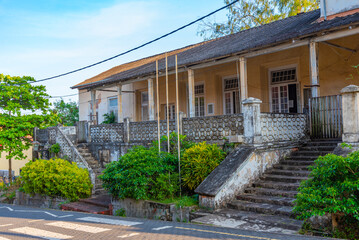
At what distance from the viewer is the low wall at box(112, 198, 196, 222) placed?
914 centimetres

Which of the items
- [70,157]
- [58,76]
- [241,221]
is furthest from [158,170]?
[58,76]

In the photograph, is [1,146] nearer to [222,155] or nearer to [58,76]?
[58,76]

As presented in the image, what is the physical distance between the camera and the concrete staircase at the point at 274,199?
7445 millimetres

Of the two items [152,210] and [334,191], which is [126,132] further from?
[334,191]

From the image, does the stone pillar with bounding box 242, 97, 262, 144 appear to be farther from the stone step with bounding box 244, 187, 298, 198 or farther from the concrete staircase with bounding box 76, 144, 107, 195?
the concrete staircase with bounding box 76, 144, 107, 195

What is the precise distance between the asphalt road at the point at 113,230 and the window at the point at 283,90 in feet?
30.1

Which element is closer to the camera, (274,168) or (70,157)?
(274,168)

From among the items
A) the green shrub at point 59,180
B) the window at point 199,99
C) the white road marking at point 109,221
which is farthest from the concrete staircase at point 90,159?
the window at point 199,99

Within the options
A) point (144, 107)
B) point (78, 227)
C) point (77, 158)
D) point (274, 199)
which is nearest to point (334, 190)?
point (274, 199)

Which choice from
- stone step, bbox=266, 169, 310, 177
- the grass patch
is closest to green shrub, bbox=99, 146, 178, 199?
the grass patch

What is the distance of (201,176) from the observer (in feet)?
33.1

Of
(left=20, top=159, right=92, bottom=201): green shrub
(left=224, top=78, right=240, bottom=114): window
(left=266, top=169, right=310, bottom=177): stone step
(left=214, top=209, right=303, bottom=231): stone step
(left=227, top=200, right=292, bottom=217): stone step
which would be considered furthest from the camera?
(left=224, top=78, right=240, bottom=114): window

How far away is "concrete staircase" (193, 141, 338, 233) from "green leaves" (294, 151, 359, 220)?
808mm

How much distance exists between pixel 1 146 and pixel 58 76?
5128 millimetres
